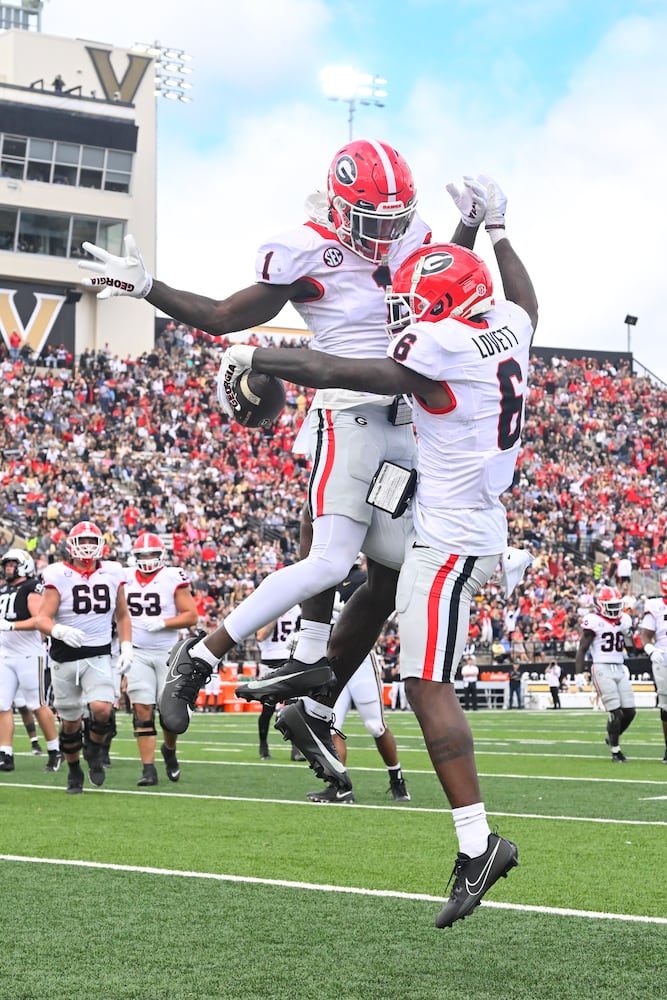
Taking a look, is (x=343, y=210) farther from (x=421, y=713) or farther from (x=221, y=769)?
(x=221, y=769)

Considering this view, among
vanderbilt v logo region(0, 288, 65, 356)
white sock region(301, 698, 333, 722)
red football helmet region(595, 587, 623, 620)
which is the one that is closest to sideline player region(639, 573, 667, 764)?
red football helmet region(595, 587, 623, 620)

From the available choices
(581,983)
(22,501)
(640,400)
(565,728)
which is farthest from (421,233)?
(640,400)

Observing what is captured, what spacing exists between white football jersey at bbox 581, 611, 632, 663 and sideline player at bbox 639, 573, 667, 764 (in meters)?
0.43

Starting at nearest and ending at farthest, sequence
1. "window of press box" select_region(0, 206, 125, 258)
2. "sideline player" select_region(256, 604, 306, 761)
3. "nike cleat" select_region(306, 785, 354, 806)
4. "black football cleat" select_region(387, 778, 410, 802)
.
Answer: "nike cleat" select_region(306, 785, 354, 806) → "black football cleat" select_region(387, 778, 410, 802) → "sideline player" select_region(256, 604, 306, 761) → "window of press box" select_region(0, 206, 125, 258)

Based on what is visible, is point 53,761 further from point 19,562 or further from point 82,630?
point 82,630

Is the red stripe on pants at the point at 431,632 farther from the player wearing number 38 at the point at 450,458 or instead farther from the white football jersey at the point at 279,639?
the white football jersey at the point at 279,639

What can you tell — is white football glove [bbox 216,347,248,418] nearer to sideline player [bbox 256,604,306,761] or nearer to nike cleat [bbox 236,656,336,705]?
nike cleat [bbox 236,656,336,705]

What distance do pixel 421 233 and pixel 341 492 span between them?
43.4 inches

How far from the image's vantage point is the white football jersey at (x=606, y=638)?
1414 centimetres

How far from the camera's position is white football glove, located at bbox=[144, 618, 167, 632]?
11.0m

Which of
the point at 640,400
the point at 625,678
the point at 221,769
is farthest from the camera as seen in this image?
the point at 640,400

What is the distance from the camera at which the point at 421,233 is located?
5242 mm

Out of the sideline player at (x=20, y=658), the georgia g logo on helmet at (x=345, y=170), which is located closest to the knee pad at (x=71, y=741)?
Result: the sideline player at (x=20, y=658)

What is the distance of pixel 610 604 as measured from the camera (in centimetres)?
1466
